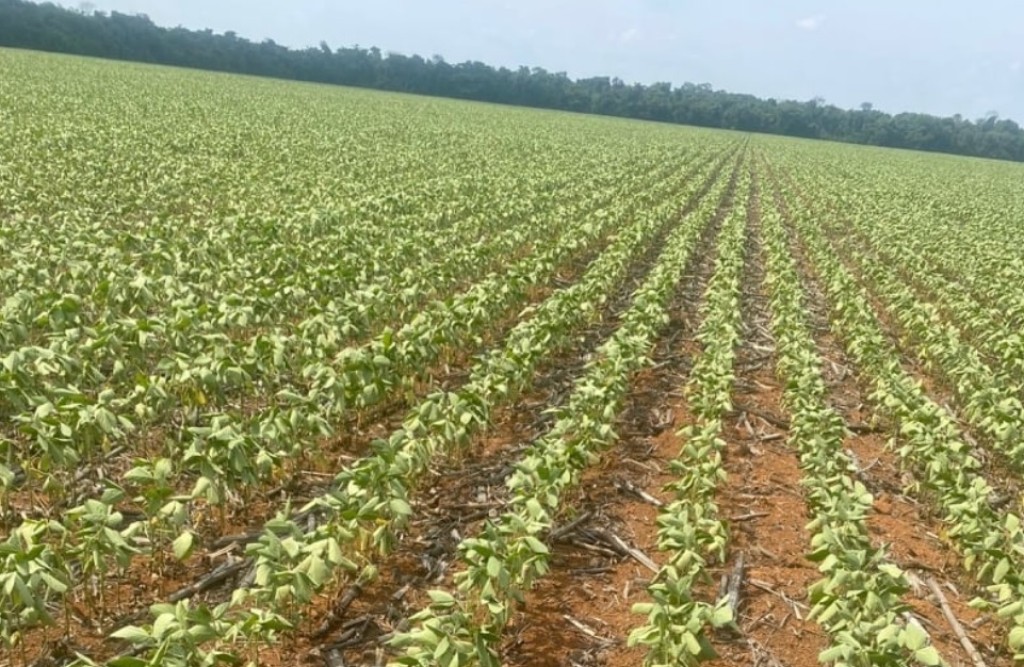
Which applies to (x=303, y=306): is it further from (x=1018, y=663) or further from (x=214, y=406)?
(x=1018, y=663)

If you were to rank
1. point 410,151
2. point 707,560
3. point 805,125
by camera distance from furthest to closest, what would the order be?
point 805,125
point 410,151
point 707,560

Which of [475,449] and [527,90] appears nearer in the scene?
[475,449]

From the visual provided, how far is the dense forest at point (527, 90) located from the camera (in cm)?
9588

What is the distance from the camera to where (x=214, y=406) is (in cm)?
654

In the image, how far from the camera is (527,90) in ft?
371

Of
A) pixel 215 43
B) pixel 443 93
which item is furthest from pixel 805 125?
pixel 215 43

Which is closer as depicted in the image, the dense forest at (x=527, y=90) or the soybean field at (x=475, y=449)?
the soybean field at (x=475, y=449)

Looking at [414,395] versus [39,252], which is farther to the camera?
[39,252]

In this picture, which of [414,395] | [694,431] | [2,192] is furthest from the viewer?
[2,192]

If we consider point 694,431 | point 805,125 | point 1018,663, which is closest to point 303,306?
point 694,431

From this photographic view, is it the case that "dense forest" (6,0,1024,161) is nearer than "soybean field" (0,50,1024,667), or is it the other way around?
"soybean field" (0,50,1024,667)

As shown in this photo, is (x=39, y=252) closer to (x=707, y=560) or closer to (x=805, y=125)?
(x=707, y=560)

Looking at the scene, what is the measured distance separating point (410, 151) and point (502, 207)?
43.6ft

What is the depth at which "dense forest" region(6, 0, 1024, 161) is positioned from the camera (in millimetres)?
95875
